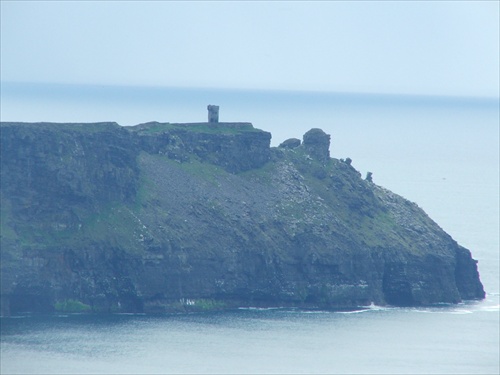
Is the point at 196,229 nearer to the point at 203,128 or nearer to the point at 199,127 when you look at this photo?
the point at 203,128

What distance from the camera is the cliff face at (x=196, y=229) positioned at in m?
156

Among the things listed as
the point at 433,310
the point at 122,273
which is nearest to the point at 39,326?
the point at 122,273

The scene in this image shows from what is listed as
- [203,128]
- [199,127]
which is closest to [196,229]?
[203,128]

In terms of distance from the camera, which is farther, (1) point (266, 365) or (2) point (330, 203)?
(2) point (330, 203)

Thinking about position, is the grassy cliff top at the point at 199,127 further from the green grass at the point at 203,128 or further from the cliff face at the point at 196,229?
the cliff face at the point at 196,229

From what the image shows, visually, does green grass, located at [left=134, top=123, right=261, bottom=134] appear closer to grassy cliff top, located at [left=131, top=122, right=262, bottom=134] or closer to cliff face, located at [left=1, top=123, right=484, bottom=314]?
grassy cliff top, located at [left=131, top=122, right=262, bottom=134]

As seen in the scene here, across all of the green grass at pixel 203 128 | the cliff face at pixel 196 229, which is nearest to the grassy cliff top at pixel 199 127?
the green grass at pixel 203 128

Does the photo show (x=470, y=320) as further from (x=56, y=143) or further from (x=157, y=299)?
(x=56, y=143)

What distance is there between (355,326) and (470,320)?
10068 millimetres

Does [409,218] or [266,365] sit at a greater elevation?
[409,218]

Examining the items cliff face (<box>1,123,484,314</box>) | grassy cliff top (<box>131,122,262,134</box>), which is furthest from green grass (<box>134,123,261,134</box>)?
cliff face (<box>1,123,484,314</box>)

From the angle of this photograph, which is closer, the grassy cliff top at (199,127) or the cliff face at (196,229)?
the cliff face at (196,229)

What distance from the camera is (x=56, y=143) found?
160750 mm

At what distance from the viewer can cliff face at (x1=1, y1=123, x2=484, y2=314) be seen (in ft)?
513
